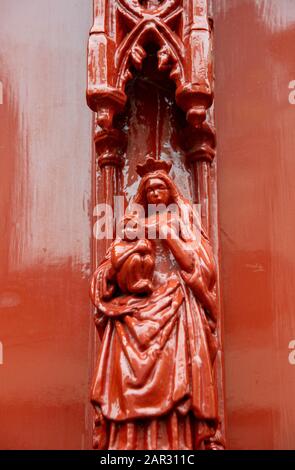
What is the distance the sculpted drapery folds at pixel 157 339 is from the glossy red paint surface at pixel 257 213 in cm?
32

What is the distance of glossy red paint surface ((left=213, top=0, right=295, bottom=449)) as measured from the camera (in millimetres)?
2533

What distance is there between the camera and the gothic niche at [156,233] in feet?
6.95

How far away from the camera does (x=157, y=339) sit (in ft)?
7.11

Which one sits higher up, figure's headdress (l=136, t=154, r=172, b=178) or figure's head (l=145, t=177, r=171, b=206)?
figure's headdress (l=136, t=154, r=172, b=178)

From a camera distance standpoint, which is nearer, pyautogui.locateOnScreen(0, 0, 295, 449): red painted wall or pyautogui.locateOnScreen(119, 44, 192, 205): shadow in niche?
pyautogui.locateOnScreen(0, 0, 295, 449): red painted wall

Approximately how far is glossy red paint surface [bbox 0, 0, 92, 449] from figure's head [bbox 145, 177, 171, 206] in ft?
1.28

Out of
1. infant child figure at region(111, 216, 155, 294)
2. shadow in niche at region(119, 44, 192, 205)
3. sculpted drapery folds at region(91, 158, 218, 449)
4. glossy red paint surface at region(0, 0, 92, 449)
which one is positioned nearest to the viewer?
sculpted drapery folds at region(91, 158, 218, 449)

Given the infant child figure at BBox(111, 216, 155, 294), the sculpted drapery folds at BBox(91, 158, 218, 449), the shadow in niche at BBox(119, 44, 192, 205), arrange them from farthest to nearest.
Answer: the shadow in niche at BBox(119, 44, 192, 205) → the infant child figure at BBox(111, 216, 155, 294) → the sculpted drapery folds at BBox(91, 158, 218, 449)

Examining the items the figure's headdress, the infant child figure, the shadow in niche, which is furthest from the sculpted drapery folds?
the shadow in niche

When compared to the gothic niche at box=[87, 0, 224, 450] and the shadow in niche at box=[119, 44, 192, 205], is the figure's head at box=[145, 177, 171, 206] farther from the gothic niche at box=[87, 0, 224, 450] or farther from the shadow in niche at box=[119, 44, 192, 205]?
the shadow in niche at box=[119, 44, 192, 205]

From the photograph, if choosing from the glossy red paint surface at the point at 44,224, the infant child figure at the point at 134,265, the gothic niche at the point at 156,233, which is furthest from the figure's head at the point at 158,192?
the glossy red paint surface at the point at 44,224

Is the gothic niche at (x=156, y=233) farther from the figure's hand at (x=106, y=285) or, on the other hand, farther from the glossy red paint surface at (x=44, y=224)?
the glossy red paint surface at (x=44, y=224)

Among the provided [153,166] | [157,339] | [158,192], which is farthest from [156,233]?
[157,339]

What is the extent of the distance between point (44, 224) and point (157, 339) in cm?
82
